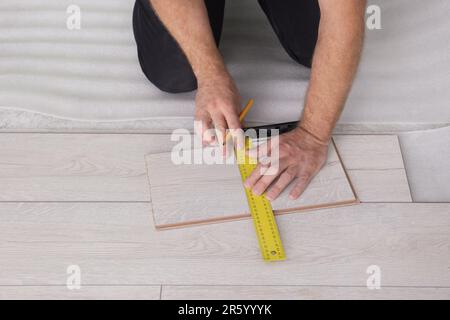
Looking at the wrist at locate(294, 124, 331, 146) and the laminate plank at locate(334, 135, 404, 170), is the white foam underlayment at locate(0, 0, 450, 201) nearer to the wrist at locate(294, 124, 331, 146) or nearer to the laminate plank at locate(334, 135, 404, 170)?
the laminate plank at locate(334, 135, 404, 170)

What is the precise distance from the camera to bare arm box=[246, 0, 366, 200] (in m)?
1.25

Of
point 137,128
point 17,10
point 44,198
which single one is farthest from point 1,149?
point 17,10

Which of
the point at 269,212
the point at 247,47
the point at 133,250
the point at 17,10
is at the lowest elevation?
the point at 133,250

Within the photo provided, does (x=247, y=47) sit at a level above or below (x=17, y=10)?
below

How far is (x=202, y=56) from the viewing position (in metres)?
1.47

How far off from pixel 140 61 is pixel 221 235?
739mm

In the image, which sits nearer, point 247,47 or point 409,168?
point 409,168

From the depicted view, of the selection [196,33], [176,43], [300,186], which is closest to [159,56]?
[176,43]

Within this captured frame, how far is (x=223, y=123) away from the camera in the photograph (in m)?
1.38

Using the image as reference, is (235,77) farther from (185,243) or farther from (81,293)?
(81,293)

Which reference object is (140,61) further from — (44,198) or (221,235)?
(221,235)

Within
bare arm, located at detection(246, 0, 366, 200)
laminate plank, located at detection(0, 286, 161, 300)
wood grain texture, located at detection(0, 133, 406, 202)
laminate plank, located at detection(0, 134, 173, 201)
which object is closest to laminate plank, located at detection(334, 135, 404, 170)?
wood grain texture, located at detection(0, 133, 406, 202)
